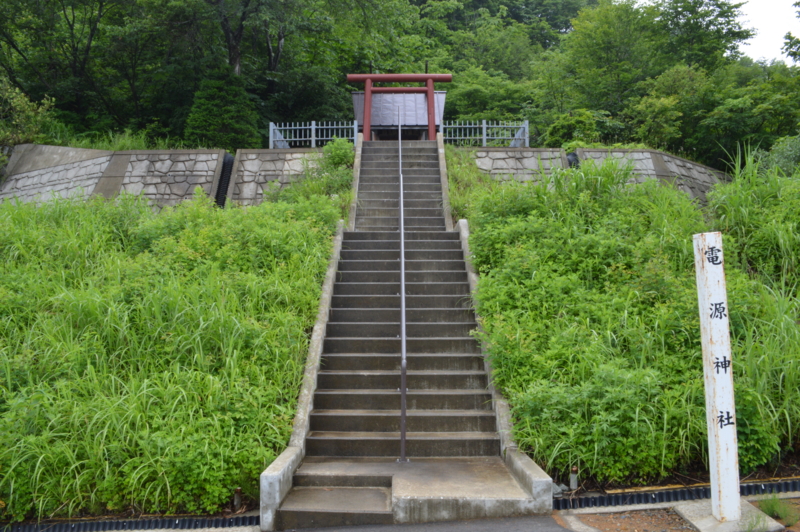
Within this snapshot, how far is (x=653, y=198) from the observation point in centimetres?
761

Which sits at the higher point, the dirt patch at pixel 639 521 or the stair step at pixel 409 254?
the stair step at pixel 409 254

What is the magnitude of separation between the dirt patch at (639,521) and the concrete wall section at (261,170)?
8748 millimetres

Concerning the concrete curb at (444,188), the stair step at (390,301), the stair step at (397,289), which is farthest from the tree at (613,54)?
the stair step at (390,301)

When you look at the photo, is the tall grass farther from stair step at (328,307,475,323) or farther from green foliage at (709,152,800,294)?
green foliage at (709,152,800,294)

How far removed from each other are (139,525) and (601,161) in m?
10.1

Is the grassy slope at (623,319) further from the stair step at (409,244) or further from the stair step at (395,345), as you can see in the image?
the stair step at (409,244)

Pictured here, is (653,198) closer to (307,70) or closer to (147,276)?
(147,276)

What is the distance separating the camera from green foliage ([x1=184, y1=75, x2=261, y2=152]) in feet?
43.8

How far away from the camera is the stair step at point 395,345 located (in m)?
6.01

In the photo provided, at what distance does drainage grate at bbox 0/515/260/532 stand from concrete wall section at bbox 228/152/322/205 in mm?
7675

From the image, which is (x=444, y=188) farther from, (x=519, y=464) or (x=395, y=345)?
(x=519, y=464)

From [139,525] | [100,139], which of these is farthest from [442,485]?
[100,139]

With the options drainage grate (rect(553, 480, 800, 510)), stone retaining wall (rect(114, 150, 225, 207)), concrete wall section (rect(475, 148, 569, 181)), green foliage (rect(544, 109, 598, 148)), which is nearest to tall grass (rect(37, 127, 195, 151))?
stone retaining wall (rect(114, 150, 225, 207))

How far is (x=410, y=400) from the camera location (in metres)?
5.25
